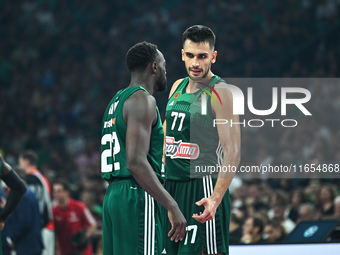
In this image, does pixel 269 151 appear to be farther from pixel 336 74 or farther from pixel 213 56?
pixel 213 56

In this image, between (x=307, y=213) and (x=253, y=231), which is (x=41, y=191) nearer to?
(x=253, y=231)

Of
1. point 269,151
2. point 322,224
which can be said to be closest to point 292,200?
point 269,151

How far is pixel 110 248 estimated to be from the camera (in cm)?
385

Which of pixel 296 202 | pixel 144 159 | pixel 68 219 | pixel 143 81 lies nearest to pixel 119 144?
pixel 144 159

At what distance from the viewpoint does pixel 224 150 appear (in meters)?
4.31

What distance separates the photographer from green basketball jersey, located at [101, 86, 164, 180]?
12.5ft

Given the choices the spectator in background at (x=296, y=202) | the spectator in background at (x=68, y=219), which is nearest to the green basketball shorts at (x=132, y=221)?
the spectator in background at (x=296, y=202)

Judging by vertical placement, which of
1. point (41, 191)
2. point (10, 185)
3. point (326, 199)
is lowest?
point (326, 199)

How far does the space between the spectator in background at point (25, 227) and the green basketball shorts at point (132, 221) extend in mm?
4132

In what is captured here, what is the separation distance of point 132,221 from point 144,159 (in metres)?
0.42

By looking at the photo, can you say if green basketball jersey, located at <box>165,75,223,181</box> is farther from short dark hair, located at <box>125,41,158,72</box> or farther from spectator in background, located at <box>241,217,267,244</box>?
spectator in background, located at <box>241,217,267,244</box>

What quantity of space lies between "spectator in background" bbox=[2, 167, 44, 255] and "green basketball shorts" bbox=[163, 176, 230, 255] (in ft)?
12.1

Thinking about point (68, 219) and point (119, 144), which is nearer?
point (119, 144)

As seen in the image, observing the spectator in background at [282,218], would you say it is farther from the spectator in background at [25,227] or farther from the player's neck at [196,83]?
the player's neck at [196,83]
